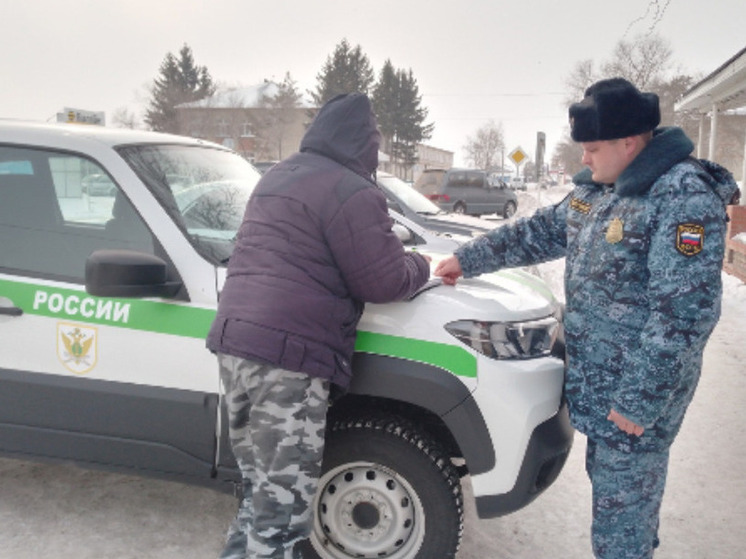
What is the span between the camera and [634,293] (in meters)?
2.34

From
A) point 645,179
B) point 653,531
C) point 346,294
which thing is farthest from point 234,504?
point 645,179

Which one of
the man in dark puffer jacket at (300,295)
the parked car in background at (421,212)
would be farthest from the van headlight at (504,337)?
the parked car in background at (421,212)

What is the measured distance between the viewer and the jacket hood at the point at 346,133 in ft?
7.66

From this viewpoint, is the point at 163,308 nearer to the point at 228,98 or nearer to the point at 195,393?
the point at 195,393

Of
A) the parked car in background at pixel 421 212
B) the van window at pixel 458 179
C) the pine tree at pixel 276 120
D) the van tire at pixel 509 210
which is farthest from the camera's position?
the pine tree at pixel 276 120

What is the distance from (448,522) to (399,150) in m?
79.5

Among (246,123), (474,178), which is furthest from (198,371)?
(246,123)

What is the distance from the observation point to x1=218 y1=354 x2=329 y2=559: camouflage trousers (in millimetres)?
2342

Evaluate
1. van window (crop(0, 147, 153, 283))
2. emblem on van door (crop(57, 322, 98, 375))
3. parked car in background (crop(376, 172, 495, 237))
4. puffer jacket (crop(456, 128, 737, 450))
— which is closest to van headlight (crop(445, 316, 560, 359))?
puffer jacket (crop(456, 128, 737, 450))

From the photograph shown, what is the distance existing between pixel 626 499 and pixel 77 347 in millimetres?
2150

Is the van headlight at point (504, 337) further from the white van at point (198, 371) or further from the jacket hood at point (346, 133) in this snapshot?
the jacket hood at point (346, 133)

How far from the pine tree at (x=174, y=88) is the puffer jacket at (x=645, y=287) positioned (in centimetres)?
6500

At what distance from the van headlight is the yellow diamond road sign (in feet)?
85.3

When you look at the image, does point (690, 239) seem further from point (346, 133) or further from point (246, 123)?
point (246, 123)
